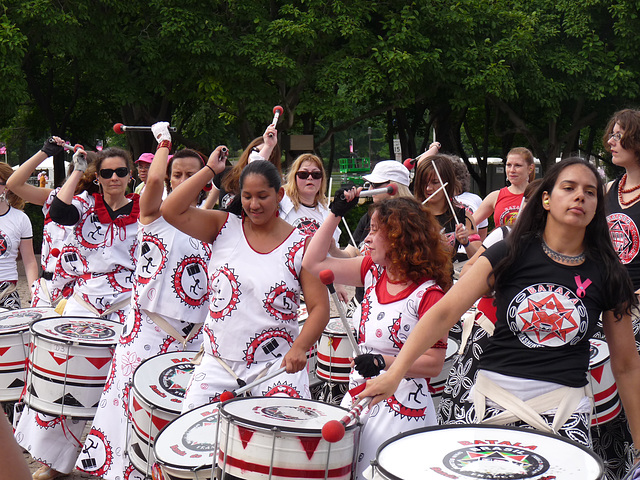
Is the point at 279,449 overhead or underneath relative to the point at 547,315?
underneath

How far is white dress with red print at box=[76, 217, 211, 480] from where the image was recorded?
15.3 ft

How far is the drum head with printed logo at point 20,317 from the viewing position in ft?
18.2

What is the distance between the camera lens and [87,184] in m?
5.54

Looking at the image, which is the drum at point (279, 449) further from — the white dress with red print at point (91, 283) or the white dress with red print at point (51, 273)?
the white dress with red print at point (51, 273)

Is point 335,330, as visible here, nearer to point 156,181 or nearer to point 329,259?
point 329,259

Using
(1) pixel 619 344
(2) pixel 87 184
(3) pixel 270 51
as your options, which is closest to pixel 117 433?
(2) pixel 87 184

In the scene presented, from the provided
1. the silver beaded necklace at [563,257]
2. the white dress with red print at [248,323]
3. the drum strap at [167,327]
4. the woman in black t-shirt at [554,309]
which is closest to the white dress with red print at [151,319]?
the drum strap at [167,327]

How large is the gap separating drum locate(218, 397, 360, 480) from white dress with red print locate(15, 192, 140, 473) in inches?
102

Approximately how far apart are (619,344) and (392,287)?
0.96m

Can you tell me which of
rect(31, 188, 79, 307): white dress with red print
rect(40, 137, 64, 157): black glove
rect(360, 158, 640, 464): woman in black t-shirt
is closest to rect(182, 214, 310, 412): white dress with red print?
rect(360, 158, 640, 464): woman in black t-shirt

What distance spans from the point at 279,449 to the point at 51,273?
469 cm

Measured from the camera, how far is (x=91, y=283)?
17.8ft

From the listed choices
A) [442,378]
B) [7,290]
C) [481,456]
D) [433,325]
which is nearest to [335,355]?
[442,378]

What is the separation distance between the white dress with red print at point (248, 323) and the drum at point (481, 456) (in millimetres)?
1204
